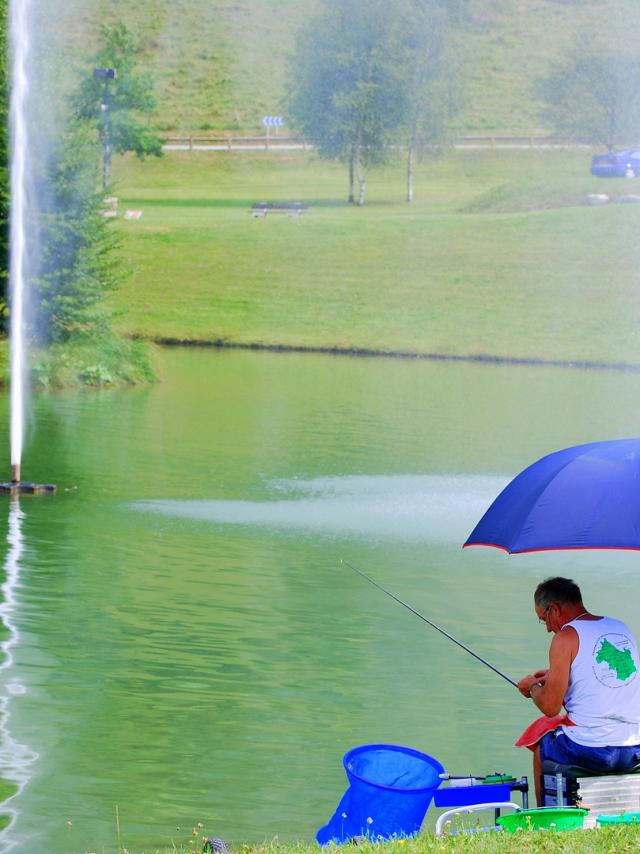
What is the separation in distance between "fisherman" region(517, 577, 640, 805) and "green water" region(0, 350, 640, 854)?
59.8 inches

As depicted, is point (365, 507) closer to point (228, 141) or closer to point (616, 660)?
point (616, 660)

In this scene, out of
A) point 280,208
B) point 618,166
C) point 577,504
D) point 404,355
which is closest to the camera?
point 577,504

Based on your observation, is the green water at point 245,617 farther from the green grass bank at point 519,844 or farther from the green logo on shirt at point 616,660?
the green logo on shirt at point 616,660

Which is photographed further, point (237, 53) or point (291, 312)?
point (237, 53)

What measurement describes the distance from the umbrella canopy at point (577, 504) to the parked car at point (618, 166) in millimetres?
53359

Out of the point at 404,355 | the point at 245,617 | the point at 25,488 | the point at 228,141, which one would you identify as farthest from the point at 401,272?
the point at 245,617

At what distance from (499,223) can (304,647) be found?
43.1 meters

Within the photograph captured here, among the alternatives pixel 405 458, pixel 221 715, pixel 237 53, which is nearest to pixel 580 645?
pixel 221 715

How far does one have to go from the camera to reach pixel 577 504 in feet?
21.3

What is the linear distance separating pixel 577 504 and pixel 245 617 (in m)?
5.24

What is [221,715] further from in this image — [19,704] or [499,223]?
[499,223]

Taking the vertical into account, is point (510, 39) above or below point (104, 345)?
above

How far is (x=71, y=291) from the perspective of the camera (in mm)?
27922

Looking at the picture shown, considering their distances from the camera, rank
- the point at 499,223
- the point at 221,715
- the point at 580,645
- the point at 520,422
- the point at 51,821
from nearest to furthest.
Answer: the point at 580,645, the point at 51,821, the point at 221,715, the point at 520,422, the point at 499,223
